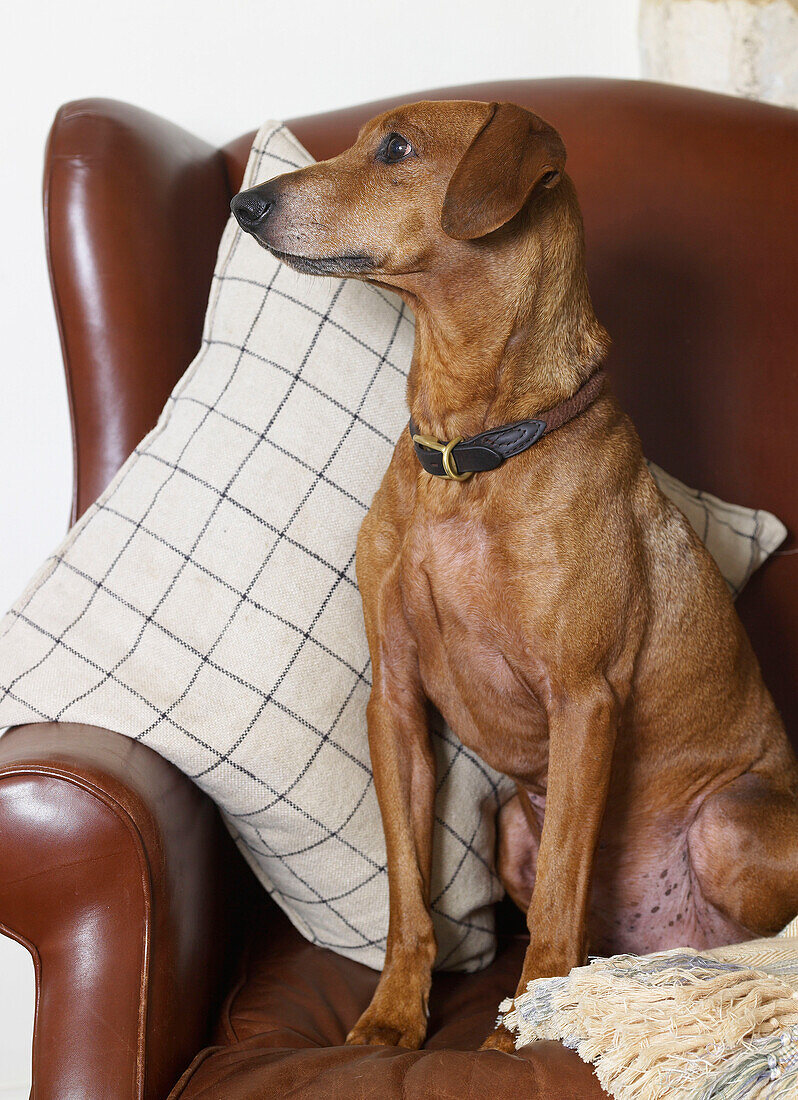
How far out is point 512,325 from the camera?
4.43ft

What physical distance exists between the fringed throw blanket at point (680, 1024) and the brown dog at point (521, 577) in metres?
0.25

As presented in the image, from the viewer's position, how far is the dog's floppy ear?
4.02 feet

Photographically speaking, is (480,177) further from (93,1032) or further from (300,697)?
(93,1032)

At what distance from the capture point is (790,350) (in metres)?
1.92

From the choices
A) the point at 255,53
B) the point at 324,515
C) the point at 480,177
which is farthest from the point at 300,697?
the point at 255,53

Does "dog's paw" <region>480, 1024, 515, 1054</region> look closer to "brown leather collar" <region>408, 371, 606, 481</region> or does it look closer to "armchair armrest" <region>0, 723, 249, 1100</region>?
"armchair armrest" <region>0, 723, 249, 1100</region>

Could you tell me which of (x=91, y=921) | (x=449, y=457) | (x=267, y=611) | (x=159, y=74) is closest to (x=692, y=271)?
(x=449, y=457)

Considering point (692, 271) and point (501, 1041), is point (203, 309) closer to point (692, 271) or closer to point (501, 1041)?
point (692, 271)

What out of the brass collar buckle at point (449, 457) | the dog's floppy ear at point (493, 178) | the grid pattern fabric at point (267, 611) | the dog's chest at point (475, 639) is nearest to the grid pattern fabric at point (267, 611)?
the grid pattern fabric at point (267, 611)

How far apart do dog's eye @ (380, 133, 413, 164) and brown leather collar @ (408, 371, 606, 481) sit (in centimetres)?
38

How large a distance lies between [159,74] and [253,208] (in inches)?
38.5

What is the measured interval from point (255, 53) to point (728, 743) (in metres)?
1.69

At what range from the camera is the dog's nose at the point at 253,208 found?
1.34m

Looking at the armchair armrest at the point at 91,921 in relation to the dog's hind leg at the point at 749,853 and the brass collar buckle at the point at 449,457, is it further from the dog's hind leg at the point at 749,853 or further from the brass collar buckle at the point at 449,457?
the dog's hind leg at the point at 749,853
